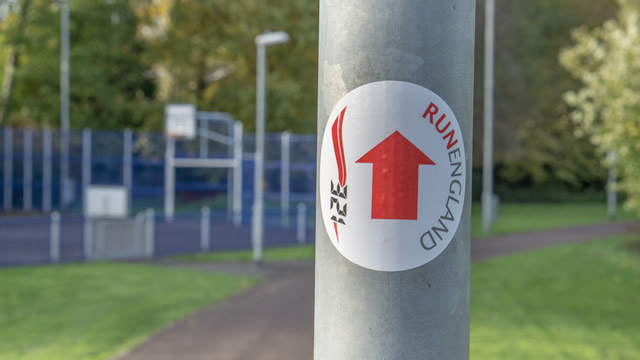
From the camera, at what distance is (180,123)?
32250 millimetres

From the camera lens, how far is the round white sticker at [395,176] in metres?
2.11

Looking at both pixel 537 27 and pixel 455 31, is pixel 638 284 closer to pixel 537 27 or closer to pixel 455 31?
→ pixel 455 31

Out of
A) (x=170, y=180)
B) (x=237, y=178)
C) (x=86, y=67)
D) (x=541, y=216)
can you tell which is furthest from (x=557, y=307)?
(x=86, y=67)

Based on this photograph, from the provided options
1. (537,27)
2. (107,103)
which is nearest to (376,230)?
(107,103)

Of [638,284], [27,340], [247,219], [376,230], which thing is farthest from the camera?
[247,219]

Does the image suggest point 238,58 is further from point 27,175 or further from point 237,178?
point 237,178

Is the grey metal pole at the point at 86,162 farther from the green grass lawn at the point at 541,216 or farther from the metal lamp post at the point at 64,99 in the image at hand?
the green grass lawn at the point at 541,216

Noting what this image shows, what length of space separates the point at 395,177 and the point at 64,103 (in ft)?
114

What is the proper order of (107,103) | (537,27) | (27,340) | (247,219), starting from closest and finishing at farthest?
(27,340) → (247,219) → (107,103) → (537,27)

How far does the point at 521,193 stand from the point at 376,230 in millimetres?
50508

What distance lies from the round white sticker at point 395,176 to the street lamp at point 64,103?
31946 mm

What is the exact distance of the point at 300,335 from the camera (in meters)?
10.4

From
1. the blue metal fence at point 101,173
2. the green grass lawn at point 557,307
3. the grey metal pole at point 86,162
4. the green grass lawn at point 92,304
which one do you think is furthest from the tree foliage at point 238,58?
the green grass lawn at point 92,304

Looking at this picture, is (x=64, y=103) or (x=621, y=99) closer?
(x=621, y=99)
